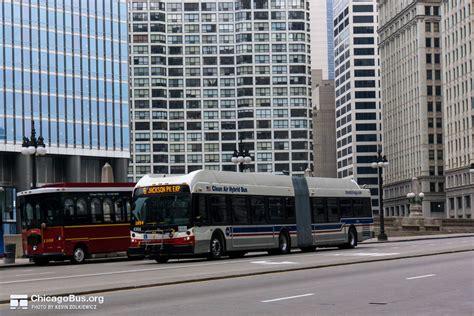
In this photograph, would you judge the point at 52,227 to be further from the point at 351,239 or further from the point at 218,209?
the point at 351,239

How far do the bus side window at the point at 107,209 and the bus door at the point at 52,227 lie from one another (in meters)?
2.15

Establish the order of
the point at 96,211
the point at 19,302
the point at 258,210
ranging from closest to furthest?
the point at 19,302 → the point at 258,210 → the point at 96,211

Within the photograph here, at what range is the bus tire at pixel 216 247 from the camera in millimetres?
35062

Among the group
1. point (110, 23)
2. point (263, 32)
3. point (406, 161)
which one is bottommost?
point (406, 161)

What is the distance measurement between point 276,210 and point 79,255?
806 cm

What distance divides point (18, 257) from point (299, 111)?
5959 inches

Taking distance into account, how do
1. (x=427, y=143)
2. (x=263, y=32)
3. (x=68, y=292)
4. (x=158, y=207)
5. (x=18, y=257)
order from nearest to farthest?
1. (x=68, y=292)
2. (x=158, y=207)
3. (x=18, y=257)
4. (x=427, y=143)
5. (x=263, y=32)

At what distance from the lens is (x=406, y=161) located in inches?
6944

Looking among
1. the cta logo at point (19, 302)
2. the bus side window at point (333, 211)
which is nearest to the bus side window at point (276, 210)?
the bus side window at point (333, 211)

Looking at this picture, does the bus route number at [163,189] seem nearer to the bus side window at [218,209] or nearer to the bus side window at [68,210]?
the bus side window at [218,209]

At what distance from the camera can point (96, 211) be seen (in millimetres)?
39031

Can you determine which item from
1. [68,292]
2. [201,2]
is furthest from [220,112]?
[68,292]

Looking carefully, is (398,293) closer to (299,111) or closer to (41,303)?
(41,303)

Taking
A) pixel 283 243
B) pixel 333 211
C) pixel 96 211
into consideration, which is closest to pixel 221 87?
pixel 333 211
